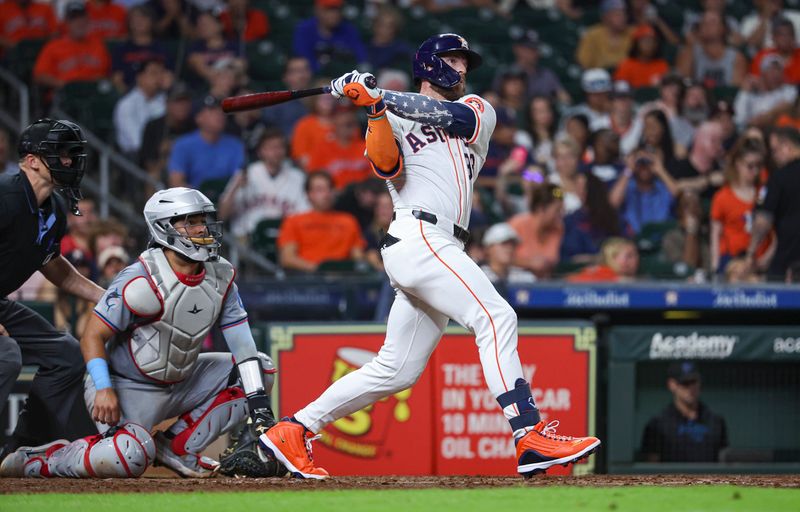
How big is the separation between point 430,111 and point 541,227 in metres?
4.58

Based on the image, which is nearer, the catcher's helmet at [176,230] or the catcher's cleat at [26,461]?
the catcher's helmet at [176,230]

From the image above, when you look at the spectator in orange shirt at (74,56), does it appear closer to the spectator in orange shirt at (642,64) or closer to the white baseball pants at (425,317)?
the spectator in orange shirt at (642,64)

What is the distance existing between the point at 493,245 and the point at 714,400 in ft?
6.12

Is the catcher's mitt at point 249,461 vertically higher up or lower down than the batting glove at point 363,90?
lower down

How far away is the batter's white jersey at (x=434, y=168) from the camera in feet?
17.5

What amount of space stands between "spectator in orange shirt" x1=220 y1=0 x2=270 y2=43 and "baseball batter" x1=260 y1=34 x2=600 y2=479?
5670mm

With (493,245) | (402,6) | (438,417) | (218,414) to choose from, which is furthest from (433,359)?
(402,6)

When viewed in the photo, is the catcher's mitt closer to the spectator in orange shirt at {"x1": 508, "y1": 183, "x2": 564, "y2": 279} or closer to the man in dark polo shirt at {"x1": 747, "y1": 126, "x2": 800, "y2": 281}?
the spectator in orange shirt at {"x1": 508, "y1": 183, "x2": 564, "y2": 279}

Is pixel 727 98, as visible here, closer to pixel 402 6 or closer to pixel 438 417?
pixel 402 6

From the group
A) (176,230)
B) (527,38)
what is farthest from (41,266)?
(527,38)

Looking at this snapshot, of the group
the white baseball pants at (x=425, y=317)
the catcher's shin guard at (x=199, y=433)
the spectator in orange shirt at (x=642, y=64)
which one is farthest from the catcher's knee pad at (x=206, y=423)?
the spectator in orange shirt at (x=642, y=64)

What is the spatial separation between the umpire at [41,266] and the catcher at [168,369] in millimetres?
272

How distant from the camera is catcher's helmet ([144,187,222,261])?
5621 millimetres

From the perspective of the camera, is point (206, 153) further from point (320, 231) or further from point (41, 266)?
point (41, 266)
